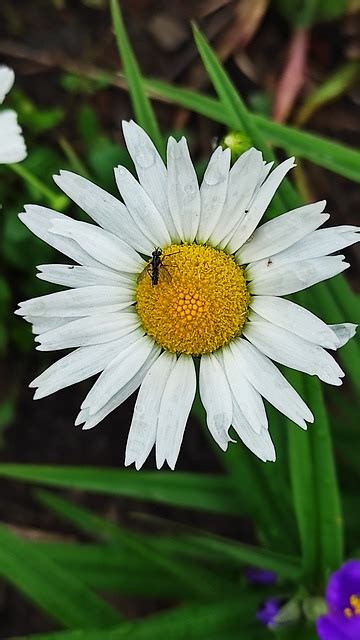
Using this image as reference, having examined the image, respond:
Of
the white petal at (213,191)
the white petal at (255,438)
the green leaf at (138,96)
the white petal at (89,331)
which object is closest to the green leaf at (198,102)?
the green leaf at (138,96)

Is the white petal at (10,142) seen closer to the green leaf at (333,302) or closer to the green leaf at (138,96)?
the green leaf at (138,96)

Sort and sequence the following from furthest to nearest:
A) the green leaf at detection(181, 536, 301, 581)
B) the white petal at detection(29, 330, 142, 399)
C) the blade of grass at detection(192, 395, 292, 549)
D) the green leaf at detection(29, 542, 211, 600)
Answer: the green leaf at detection(29, 542, 211, 600)
the blade of grass at detection(192, 395, 292, 549)
the green leaf at detection(181, 536, 301, 581)
the white petal at detection(29, 330, 142, 399)

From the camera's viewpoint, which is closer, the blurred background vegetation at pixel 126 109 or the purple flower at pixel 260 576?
the purple flower at pixel 260 576

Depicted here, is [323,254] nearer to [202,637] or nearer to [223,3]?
[202,637]

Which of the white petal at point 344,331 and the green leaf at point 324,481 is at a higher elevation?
the white petal at point 344,331

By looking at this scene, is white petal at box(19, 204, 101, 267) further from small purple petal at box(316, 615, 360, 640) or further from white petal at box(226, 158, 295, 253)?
small purple petal at box(316, 615, 360, 640)

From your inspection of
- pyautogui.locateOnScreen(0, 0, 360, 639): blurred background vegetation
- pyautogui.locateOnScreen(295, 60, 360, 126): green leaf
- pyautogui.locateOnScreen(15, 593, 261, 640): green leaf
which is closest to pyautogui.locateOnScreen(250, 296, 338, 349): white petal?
pyautogui.locateOnScreen(15, 593, 261, 640): green leaf
